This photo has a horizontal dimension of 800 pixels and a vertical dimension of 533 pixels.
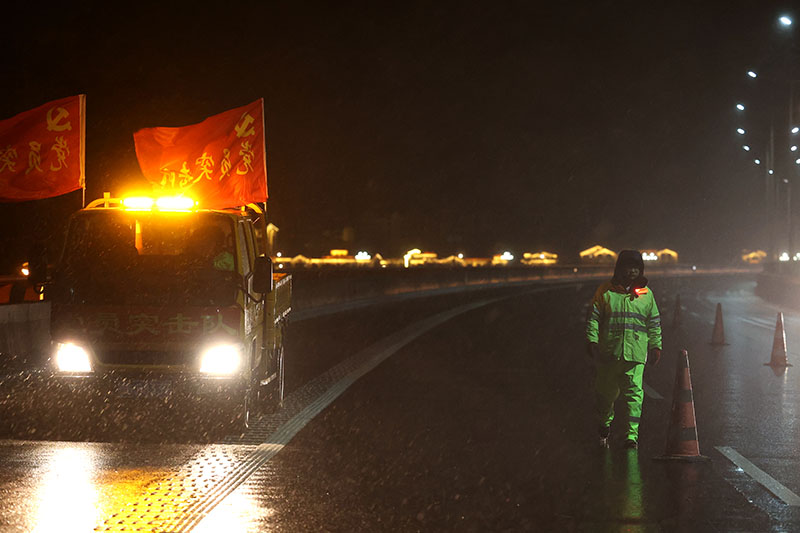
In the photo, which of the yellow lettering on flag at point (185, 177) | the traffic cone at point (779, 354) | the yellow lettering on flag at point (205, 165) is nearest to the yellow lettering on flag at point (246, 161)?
the yellow lettering on flag at point (205, 165)

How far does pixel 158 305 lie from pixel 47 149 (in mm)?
3576

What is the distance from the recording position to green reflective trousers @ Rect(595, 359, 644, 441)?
908 cm

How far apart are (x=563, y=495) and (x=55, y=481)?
3518 millimetres

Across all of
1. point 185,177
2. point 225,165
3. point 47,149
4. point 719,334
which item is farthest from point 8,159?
point 719,334

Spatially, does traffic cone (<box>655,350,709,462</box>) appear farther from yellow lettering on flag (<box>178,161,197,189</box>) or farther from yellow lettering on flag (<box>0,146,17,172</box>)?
yellow lettering on flag (<box>0,146,17,172</box>)

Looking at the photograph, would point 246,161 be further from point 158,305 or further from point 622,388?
point 622,388

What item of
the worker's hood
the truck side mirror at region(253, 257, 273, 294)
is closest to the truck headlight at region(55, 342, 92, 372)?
the truck side mirror at region(253, 257, 273, 294)

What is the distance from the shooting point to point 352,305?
36.9 meters

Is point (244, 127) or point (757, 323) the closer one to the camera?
point (244, 127)

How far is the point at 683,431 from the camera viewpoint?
880 centimetres

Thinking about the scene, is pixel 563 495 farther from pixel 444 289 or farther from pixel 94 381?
pixel 444 289

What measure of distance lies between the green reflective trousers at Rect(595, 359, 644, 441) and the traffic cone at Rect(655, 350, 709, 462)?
0.31 m

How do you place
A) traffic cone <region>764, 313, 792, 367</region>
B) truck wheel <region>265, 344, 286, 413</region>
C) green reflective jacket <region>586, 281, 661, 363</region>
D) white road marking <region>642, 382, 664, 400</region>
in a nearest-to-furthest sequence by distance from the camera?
green reflective jacket <region>586, 281, 661, 363</region>
truck wheel <region>265, 344, 286, 413</region>
white road marking <region>642, 382, 664, 400</region>
traffic cone <region>764, 313, 792, 367</region>

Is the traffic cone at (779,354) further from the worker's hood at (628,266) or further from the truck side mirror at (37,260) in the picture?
the truck side mirror at (37,260)
